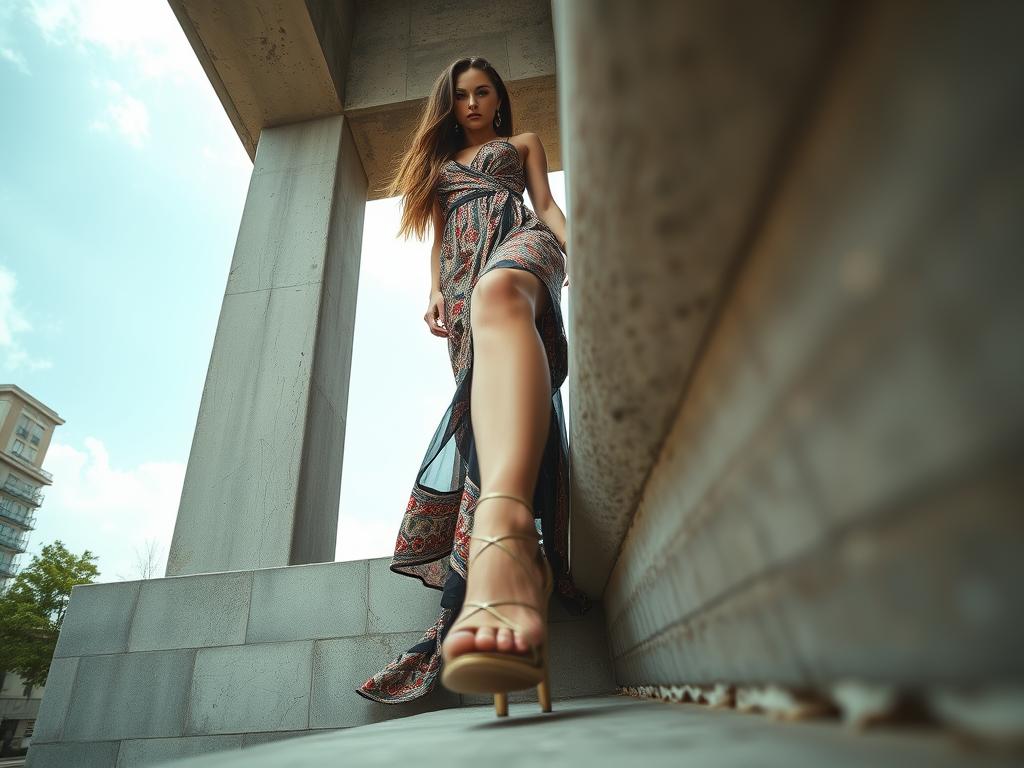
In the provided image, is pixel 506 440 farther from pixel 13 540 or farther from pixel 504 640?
pixel 13 540

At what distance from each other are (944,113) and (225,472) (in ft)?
7.44

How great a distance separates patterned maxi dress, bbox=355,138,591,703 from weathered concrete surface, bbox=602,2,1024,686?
2.68 feet

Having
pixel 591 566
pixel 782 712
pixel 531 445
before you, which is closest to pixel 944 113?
pixel 782 712

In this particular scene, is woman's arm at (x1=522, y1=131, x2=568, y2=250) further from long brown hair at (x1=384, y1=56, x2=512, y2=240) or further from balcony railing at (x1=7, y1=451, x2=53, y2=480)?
balcony railing at (x1=7, y1=451, x2=53, y2=480)

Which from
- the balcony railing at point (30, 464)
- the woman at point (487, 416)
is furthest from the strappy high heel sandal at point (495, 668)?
the balcony railing at point (30, 464)

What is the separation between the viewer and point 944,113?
0.14m

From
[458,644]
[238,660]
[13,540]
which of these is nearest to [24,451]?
[13,540]

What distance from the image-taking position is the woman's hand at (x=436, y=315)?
1604 mm

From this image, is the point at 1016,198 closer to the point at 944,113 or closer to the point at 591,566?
the point at 944,113

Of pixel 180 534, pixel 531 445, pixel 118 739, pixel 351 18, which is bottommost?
pixel 118 739

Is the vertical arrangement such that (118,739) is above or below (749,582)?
below

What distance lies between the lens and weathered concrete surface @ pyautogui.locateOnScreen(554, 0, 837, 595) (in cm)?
19

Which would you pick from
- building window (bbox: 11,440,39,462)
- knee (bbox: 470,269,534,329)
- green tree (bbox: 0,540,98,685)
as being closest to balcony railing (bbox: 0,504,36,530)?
building window (bbox: 11,440,39,462)

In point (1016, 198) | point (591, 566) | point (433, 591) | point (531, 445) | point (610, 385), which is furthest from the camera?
point (433, 591)
